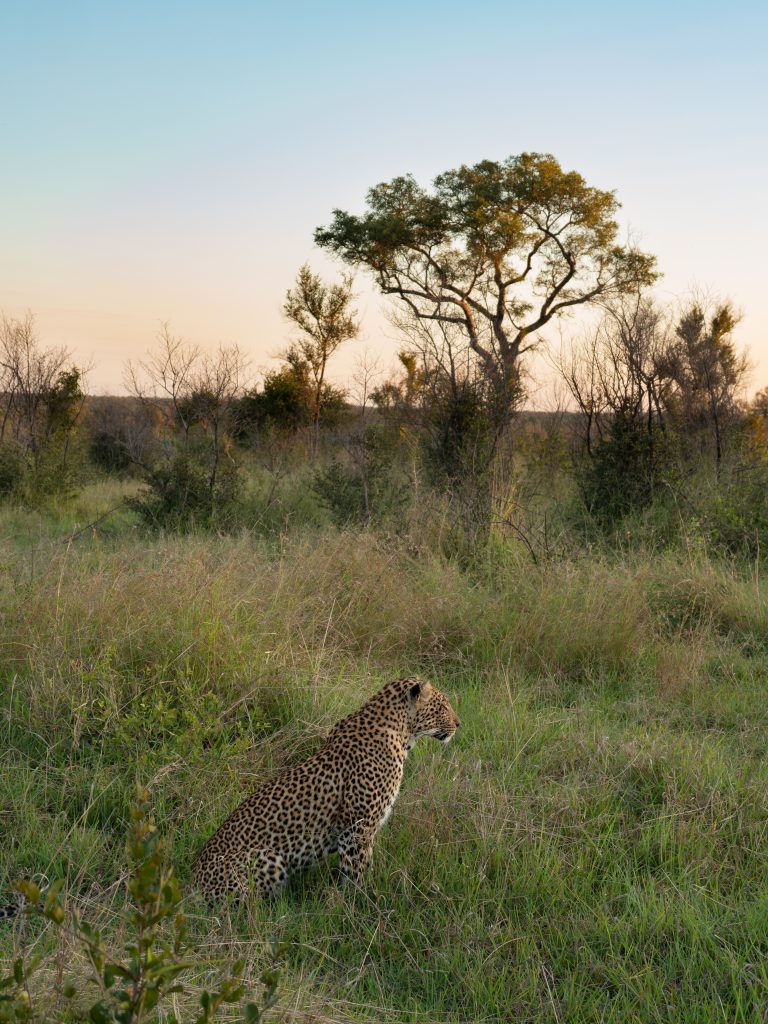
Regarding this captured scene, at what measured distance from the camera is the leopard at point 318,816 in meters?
3.05

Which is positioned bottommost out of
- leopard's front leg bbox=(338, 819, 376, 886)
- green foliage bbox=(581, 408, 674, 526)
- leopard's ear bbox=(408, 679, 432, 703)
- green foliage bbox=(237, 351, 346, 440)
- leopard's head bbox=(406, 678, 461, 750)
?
leopard's front leg bbox=(338, 819, 376, 886)

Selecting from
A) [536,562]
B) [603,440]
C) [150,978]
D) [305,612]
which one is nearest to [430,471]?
[603,440]

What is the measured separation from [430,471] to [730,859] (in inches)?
301

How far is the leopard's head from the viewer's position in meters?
3.62

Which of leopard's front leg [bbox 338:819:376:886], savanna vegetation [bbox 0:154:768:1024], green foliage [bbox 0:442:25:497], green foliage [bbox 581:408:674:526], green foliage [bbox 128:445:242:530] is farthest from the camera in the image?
green foliage [bbox 0:442:25:497]

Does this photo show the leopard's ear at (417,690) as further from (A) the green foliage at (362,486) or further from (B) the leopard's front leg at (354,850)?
(A) the green foliage at (362,486)

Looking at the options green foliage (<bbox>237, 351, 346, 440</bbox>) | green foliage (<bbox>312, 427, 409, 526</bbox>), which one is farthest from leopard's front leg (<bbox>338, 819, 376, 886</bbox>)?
green foliage (<bbox>237, 351, 346, 440</bbox>)

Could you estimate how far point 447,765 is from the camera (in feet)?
13.3

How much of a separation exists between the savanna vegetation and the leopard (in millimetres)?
100

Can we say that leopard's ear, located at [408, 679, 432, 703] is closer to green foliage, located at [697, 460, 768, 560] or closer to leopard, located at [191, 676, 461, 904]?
leopard, located at [191, 676, 461, 904]

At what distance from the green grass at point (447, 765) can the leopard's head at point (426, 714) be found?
257mm

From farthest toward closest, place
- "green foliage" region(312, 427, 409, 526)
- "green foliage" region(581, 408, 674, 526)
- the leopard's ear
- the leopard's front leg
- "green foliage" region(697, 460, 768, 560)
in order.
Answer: "green foliage" region(581, 408, 674, 526), "green foliage" region(312, 427, 409, 526), "green foliage" region(697, 460, 768, 560), the leopard's ear, the leopard's front leg

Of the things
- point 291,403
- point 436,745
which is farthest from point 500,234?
point 436,745

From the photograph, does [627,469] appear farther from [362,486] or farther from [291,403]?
[291,403]
